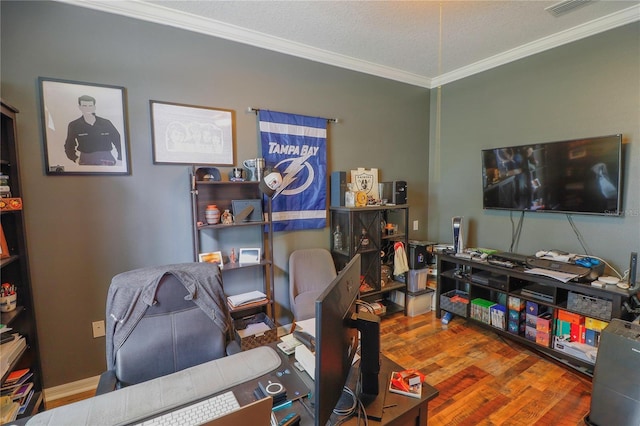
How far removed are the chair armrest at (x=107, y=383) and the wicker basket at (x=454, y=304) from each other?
3.04m

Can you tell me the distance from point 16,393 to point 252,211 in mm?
1773

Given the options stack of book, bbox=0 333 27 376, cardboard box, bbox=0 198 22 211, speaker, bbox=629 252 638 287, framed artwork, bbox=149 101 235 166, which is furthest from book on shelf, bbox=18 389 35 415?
speaker, bbox=629 252 638 287

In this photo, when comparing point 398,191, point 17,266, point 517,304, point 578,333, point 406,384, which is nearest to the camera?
point 406,384

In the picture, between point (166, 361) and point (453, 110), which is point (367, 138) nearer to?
point (453, 110)

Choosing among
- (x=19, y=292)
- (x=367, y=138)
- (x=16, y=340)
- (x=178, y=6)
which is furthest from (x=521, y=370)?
(x=178, y=6)

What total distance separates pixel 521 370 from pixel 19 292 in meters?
3.63

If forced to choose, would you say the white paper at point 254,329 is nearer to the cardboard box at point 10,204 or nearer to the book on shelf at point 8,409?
the book on shelf at point 8,409

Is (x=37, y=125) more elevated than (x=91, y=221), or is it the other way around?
(x=37, y=125)

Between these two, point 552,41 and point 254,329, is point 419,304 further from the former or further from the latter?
point 552,41

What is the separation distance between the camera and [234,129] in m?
2.60

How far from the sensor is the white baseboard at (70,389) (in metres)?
2.06

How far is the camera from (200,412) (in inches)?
37.8

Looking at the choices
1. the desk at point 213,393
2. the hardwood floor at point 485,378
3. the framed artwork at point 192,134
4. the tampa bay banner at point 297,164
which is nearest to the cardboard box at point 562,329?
the hardwood floor at point 485,378

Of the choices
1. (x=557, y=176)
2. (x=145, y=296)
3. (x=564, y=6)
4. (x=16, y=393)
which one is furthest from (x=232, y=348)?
(x=564, y=6)
